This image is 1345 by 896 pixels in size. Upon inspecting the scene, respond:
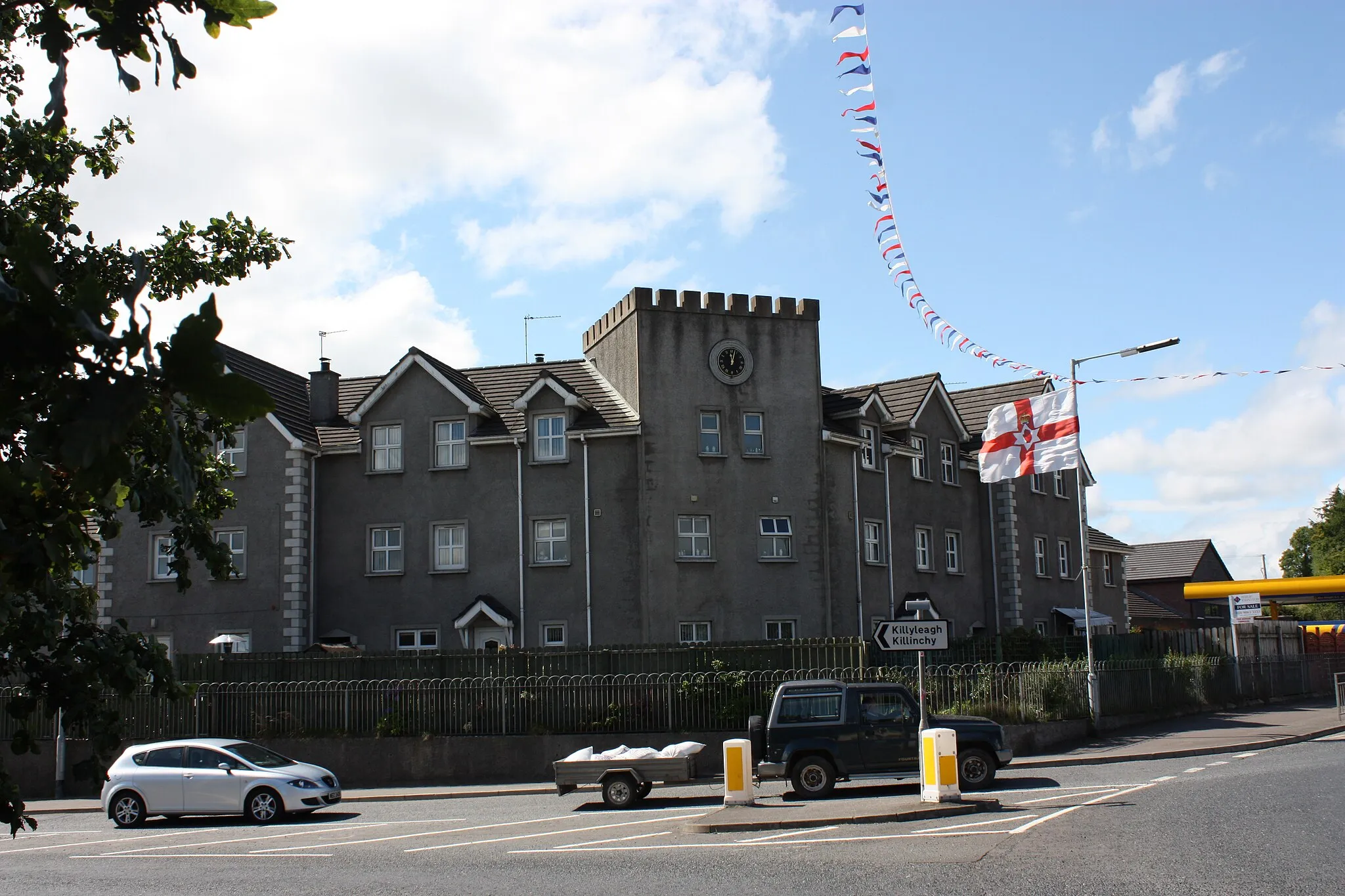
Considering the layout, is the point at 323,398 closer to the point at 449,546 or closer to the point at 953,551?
the point at 449,546

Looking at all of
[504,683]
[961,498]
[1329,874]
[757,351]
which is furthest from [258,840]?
[961,498]

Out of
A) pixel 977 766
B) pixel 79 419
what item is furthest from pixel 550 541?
pixel 79 419

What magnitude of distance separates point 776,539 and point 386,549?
1088 cm

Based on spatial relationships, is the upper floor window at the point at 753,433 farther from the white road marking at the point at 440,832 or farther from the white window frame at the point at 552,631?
the white road marking at the point at 440,832

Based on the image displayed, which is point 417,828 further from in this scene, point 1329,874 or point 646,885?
point 1329,874

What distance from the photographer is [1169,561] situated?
79000 mm

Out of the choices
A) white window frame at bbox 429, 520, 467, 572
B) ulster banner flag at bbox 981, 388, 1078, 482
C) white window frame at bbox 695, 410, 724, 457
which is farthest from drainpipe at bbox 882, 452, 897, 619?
white window frame at bbox 429, 520, 467, 572

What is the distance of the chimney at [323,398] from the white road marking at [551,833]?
73.8 ft

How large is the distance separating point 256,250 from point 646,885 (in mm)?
8172

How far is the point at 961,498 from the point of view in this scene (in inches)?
1641

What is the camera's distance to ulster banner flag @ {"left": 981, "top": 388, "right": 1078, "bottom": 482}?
27.4 m

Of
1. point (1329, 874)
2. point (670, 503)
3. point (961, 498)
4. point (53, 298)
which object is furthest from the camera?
point (961, 498)

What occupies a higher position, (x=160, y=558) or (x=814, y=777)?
(x=160, y=558)

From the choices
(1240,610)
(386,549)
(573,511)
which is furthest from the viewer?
(1240,610)
